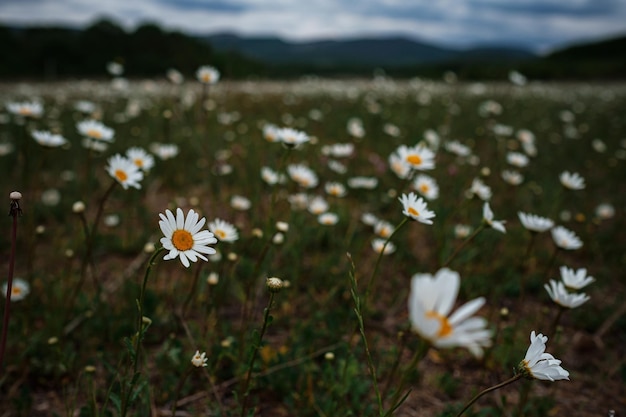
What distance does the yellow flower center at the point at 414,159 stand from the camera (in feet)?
6.55

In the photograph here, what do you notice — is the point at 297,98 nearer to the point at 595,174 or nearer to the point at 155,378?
the point at 595,174

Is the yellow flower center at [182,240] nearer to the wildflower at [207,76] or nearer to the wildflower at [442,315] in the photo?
the wildflower at [442,315]

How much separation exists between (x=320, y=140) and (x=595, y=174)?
335 centimetres

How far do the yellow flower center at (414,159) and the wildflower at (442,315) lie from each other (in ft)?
4.38

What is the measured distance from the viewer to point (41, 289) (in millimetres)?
2436

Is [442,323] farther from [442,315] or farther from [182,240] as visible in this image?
[182,240]

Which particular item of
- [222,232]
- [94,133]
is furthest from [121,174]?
[94,133]

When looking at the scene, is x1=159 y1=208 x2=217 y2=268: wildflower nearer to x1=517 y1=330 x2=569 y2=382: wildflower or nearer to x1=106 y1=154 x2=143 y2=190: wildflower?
x1=106 y1=154 x2=143 y2=190: wildflower

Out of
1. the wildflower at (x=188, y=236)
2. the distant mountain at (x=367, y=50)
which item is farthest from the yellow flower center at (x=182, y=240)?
the distant mountain at (x=367, y=50)

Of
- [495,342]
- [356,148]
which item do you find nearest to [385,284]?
[495,342]

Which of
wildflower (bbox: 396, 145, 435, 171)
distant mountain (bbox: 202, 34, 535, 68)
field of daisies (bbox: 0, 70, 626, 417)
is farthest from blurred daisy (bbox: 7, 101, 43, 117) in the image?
distant mountain (bbox: 202, 34, 535, 68)

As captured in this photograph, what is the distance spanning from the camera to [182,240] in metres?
1.25

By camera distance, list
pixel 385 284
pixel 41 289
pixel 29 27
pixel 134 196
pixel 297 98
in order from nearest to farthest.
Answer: pixel 41 289 < pixel 385 284 < pixel 134 196 < pixel 297 98 < pixel 29 27

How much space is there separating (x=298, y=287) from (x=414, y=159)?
44.6 inches
